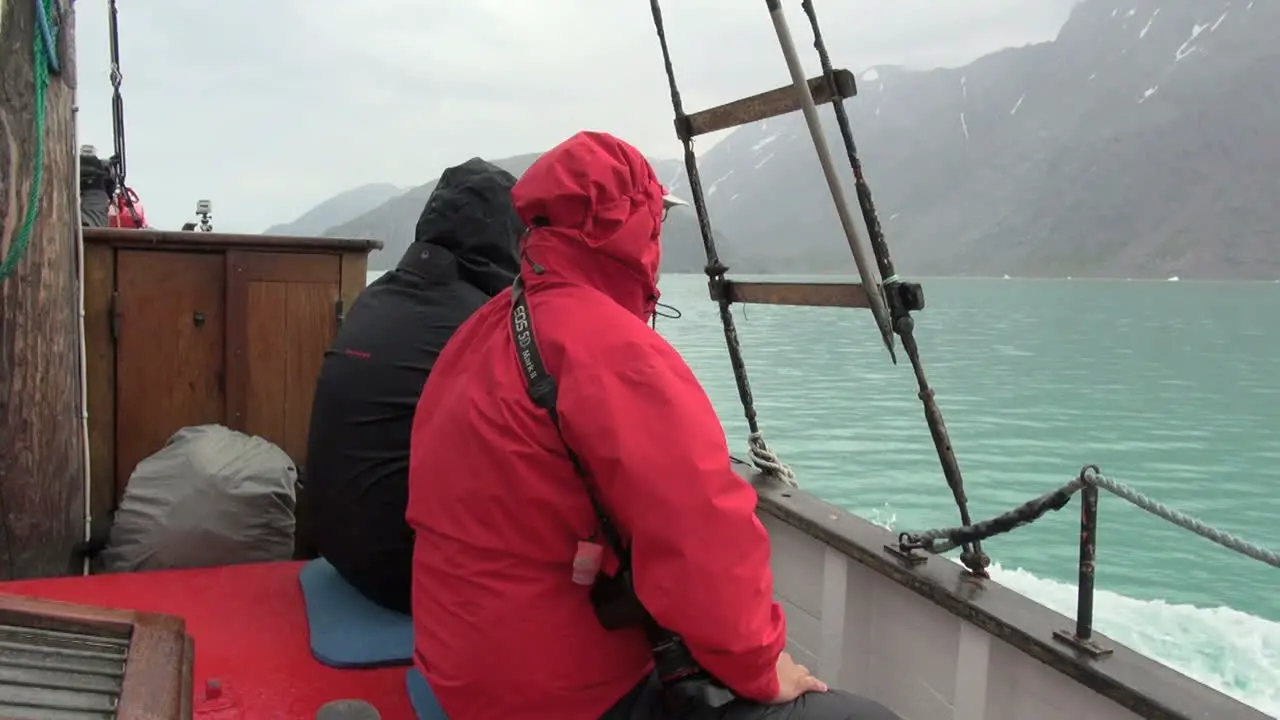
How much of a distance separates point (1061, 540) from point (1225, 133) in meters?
182

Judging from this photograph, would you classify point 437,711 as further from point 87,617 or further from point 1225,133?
point 1225,133

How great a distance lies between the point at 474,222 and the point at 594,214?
110 cm

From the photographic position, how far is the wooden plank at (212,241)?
3594 millimetres

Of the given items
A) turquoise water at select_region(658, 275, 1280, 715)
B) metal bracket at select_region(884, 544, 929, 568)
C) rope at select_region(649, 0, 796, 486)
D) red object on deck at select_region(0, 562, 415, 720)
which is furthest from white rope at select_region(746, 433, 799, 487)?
red object on deck at select_region(0, 562, 415, 720)

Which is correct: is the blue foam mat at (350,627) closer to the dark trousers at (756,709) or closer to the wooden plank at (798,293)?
the dark trousers at (756,709)

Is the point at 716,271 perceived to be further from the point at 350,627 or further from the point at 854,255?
the point at 350,627

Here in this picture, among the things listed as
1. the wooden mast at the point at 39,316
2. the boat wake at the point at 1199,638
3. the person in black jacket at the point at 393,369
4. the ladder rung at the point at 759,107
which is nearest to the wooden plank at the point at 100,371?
the wooden mast at the point at 39,316

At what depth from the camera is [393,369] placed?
2654mm

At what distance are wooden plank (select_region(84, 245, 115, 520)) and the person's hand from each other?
112 inches

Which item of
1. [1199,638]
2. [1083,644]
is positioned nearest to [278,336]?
[1083,644]

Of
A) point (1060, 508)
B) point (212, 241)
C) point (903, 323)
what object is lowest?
point (1060, 508)

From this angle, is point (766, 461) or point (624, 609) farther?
point (766, 461)

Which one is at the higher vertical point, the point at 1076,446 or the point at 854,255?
the point at 854,255

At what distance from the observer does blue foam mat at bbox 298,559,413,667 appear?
2.52 m
